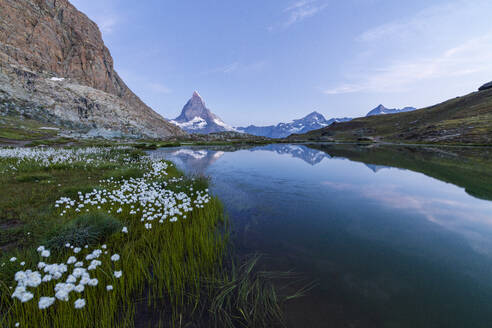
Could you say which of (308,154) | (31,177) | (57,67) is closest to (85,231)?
(31,177)

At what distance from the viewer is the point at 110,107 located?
147 metres

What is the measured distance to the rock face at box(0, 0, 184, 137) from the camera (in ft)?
364

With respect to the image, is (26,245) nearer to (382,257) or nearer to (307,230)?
(307,230)

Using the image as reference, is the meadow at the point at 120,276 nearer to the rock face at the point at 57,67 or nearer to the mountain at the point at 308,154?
the mountain at the point at 308,154

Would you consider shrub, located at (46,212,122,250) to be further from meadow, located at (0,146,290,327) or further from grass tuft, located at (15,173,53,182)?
grass tuft, located at (15,173,53,182)

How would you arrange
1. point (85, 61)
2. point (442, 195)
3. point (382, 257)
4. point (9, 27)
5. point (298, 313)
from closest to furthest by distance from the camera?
point (298, 313)
point (382, 257)
point (442, 195)
point (9, 27)
point (85, 61)

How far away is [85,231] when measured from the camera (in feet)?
18.5

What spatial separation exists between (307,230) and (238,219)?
11.1ft

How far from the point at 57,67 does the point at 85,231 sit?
216m

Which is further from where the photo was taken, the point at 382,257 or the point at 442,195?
the point at 442,195

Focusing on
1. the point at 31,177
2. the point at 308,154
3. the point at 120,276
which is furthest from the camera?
the point at 308,154

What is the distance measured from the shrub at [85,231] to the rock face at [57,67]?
149 meters

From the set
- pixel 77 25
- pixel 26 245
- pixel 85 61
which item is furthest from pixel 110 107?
pixel 26 245

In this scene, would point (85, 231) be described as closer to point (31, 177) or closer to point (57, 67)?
point (31, 177)
